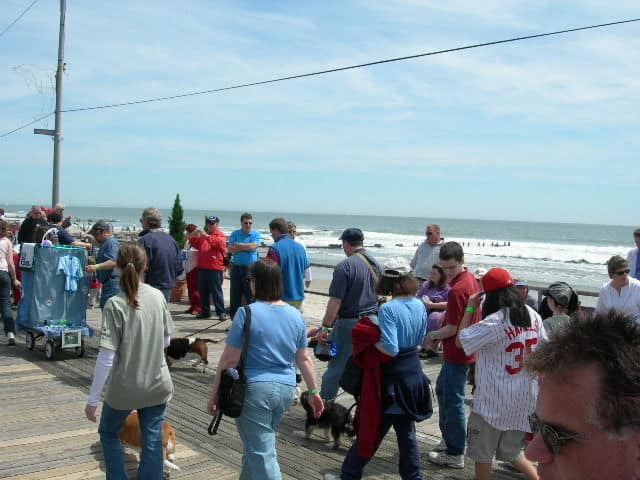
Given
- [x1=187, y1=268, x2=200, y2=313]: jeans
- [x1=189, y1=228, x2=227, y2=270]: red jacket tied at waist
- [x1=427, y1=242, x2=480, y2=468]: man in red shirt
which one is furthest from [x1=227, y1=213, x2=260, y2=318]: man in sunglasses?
[x1=427, y1=242, x2=480, y2=468]: man in red shirt

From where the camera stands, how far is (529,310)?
4.16m

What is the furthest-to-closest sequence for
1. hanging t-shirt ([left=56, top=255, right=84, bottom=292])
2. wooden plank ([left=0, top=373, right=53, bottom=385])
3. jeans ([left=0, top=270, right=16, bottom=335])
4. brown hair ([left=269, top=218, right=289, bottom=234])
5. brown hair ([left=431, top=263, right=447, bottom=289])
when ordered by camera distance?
jeans ([left=0, top=270, right=16, bottom=335])
brown hair ([left=431, top=263, right=447, bottom=289])
hanging t-shirt ([left=56, top=255, right=84, bottom=292])
brown hair ([left=269, top=218, right=289, bottom=234])
wooden plank ([left=0, top=373, right=53, bottom=385])

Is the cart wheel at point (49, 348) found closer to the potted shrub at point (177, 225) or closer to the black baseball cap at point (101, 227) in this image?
the black baseball cap at point (101, 227)

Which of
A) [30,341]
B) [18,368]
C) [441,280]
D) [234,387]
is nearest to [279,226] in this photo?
[441,280]

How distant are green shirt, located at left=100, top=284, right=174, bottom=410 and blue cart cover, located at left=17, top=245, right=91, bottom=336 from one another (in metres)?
4.36

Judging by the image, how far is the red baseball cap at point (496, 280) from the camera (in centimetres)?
416

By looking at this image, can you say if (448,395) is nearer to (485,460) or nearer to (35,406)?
(485,460)

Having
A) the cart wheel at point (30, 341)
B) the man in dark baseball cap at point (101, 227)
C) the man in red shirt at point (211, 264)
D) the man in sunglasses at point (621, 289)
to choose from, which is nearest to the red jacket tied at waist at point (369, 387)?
the man in sunglasses at point (621, 289)

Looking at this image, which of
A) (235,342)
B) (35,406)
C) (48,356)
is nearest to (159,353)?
(235,342)

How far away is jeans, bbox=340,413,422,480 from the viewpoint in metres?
4.17

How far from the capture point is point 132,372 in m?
3.88

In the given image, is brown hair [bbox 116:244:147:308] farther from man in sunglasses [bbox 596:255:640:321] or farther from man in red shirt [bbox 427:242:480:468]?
man in sunglasses [bbox 596:255:640:321]

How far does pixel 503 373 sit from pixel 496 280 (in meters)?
0.57

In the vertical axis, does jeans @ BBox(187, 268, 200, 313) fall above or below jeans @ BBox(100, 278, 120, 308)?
below
